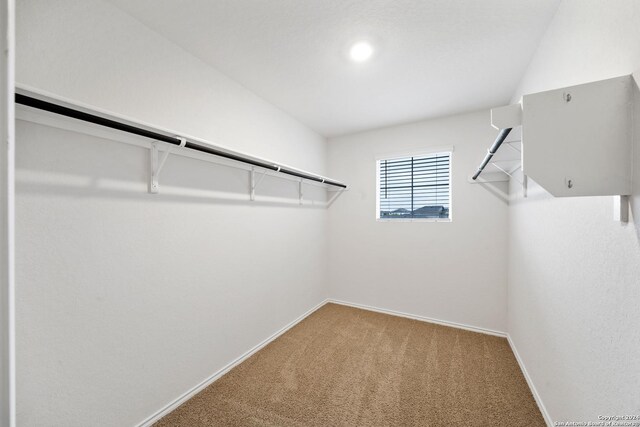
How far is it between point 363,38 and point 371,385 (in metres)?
2.39

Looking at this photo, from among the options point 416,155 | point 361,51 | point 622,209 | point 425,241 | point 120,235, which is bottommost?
point 425,241

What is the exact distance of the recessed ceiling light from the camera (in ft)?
5.22

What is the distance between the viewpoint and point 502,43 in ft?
5.13

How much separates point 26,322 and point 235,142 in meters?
1.55

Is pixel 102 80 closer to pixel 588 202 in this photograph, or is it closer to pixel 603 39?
pixel 603 39

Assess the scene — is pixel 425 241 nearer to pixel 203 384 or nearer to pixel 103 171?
pixel 203 384

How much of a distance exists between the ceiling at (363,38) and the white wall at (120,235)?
0.23 meters

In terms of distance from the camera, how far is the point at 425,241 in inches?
111

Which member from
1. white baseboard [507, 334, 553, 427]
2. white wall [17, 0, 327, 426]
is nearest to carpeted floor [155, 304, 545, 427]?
white baseboard [507, 334, 553, 427]

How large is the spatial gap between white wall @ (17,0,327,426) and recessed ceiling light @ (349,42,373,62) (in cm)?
101

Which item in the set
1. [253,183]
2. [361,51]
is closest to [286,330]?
[253,183]

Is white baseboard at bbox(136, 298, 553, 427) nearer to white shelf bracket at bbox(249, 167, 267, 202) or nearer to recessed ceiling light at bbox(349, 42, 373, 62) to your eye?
white shelf bracket at bbox(249, 167, 267, 202)

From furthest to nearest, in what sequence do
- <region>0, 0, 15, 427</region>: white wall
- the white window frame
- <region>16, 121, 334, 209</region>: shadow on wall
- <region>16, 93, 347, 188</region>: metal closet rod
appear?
the white window frame < <region>16, 121, 334, 209</region>: shadow on wall < <region>16, 93, 347, 188</region>: metal closet rod < <region>0, 0, 15, 427</region>: white wall

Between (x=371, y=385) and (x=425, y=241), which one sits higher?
(x=425, y=241)
